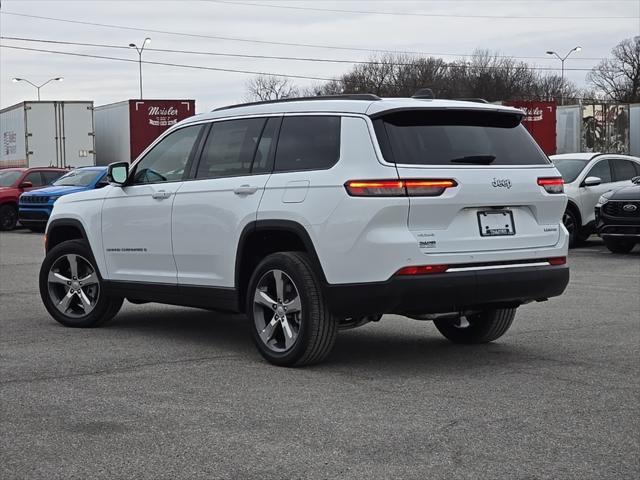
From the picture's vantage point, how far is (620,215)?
18.0 meters

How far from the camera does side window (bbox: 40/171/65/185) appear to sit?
2850cm

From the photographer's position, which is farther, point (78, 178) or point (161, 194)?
point (78, 178)

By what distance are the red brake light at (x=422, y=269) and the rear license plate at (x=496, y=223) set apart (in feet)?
1.41

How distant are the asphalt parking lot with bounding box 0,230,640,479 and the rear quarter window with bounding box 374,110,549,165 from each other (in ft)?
4.79

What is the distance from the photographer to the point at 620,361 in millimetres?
7777

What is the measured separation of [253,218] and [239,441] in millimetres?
2473

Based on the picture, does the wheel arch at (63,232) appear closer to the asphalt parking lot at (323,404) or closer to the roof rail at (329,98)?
the asphalt parking lot at (323,404)

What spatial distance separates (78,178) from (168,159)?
18.0m

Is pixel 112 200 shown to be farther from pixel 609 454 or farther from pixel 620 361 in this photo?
pixel 609 454

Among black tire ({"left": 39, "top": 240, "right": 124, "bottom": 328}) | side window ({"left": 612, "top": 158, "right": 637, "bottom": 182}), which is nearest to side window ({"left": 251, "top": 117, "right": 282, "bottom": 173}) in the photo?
black tire ({"left": 39, "top": 240, "right": 124, "bottom": 328})

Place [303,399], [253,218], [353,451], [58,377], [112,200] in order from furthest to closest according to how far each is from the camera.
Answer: [112,200]
[253,218]
[58,377]
[303,399]
[353,451]

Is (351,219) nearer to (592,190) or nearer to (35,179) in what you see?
(592,190)

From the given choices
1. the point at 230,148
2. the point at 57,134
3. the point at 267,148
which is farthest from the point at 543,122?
the point at 267,148

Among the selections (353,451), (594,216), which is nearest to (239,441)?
(353,451)
